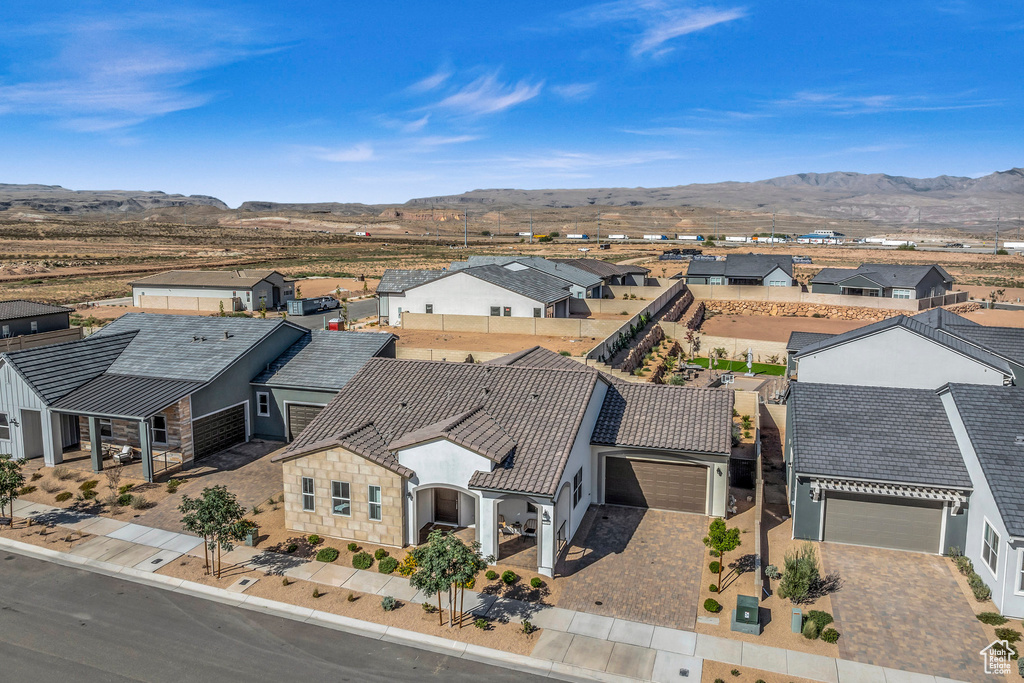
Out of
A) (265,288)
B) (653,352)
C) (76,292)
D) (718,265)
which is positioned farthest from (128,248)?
(653,352)

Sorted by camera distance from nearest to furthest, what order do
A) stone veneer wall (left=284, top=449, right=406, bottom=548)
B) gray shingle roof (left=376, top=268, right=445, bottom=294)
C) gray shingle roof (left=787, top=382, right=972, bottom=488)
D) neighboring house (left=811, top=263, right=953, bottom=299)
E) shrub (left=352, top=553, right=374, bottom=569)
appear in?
shrub (left=352, top=553, right=374, bottom=569), gray shingle roof (left=787, top=382, right=972, bottom=488), stone veneer wall (left=284, top=449, right=406, bottom=548), gray shingle roof (left=376, top=268, right=445, bottom=294), neighboring house (left=811, top=263, right=953, bottom=299)

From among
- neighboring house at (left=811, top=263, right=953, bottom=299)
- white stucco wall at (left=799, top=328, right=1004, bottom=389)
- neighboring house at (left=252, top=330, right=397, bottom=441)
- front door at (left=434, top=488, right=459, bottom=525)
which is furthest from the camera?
neighboring house at (left=811, top=263, right=953, bottom=299)

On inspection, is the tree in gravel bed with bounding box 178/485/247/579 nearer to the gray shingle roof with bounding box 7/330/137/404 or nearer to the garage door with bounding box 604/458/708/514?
the gray shingle roof with bounding box 7/330/137/404

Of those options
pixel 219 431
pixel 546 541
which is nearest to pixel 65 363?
pixel 219 431

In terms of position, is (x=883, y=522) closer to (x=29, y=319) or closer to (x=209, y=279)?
(x=29, y=319)

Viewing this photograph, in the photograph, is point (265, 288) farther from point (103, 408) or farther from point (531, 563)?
point (531, 563)

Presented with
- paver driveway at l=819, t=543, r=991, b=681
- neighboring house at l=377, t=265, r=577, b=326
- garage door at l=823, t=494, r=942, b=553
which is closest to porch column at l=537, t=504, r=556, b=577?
paver driveway at l=819, t=543, r=991, b=681
